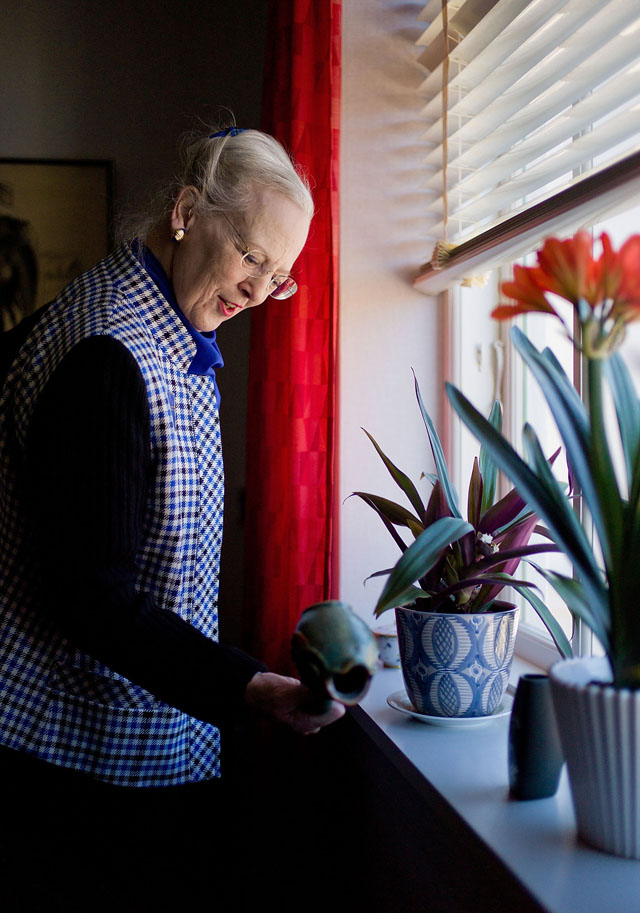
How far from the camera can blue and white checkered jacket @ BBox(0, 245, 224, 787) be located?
38.2 inches

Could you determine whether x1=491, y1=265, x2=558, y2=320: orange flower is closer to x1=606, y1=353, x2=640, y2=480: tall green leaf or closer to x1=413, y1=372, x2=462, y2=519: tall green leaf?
x1=606, y1=353, x2=640, y2=480: tall green leaf

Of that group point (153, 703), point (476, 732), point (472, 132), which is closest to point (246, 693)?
point (153, 703)

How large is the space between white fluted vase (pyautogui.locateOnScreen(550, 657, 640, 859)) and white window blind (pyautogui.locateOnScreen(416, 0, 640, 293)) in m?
0.56

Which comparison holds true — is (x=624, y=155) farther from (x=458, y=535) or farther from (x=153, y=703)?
(x=153, y=703)

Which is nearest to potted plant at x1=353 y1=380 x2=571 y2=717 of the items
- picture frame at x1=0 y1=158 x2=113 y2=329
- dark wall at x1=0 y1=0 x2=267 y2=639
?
dark wall at x1=0 y1=0 x2=267 y2=639

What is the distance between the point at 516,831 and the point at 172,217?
0.91 m

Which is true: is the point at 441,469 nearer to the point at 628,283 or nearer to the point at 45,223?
the point at 628,283

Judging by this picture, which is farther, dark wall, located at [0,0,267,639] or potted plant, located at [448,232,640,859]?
dark wall, located at [0,0,267,639]

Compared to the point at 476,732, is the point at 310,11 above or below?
above

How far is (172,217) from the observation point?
1.14 meters

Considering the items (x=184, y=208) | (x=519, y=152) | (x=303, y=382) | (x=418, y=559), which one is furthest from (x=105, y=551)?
(x=519, y=152)

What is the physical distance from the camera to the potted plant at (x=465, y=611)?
100 centimetres

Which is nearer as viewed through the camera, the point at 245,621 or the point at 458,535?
the point at 458,535

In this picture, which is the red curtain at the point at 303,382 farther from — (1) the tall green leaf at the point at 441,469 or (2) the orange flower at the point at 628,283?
(2) the orange flower at the point at 628,283
